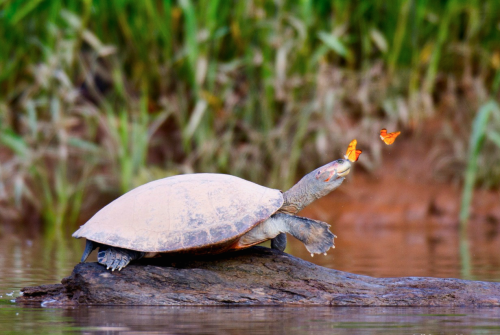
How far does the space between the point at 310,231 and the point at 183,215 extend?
0.74 meters

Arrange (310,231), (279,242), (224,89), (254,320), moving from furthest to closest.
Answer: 1. (224,89)
2. (279,242)
3. (310,231)
4. (254,320)

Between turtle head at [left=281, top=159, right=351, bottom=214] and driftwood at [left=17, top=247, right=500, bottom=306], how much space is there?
44 cm

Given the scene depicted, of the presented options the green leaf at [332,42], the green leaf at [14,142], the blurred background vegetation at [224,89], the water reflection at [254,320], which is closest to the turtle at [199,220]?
the water reflection at [254,320]

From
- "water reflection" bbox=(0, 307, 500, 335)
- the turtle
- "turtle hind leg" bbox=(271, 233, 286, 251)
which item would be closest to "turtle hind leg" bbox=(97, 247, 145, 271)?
the turtle

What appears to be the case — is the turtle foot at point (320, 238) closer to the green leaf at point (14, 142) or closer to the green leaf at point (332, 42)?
the green leaf at point (332, 42)

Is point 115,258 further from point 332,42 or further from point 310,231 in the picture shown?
point 332,42

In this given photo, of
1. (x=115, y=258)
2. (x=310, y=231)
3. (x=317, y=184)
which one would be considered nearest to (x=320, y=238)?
(x=310, y=231)

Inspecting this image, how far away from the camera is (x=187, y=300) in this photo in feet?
12.7

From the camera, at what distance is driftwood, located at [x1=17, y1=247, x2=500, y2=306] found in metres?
3.85

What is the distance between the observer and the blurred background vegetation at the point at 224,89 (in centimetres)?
881

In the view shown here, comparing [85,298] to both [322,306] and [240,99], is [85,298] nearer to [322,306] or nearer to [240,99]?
[322,306]

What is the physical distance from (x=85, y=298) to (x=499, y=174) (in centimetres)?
640

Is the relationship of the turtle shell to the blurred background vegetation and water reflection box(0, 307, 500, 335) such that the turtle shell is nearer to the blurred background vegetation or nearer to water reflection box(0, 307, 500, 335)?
water reflection box(0, 307, 500, 335)

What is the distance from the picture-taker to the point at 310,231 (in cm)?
411
